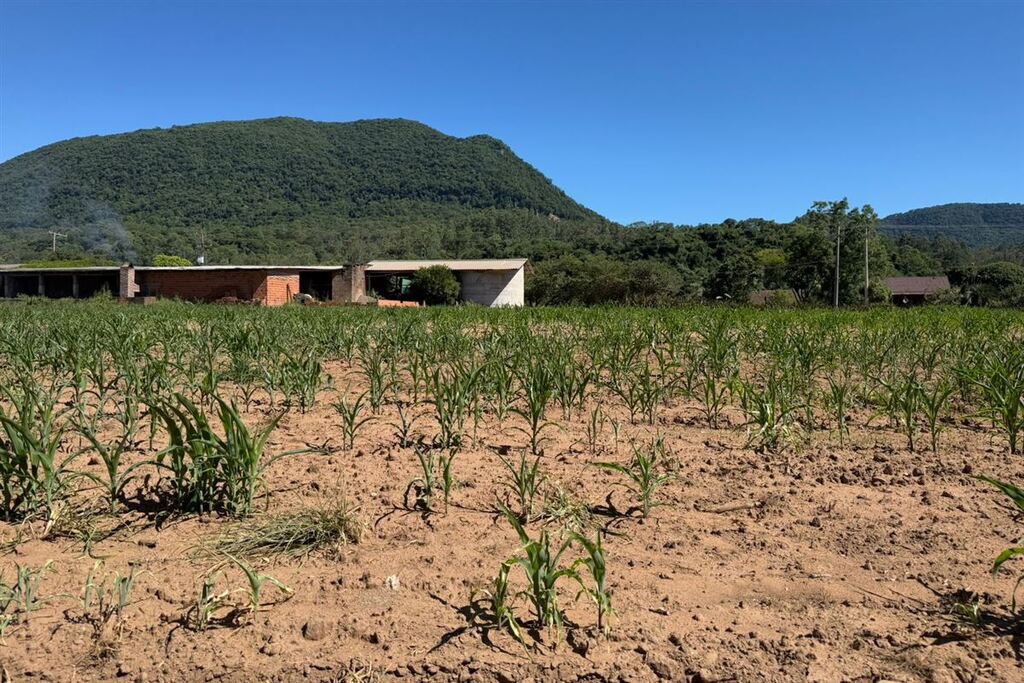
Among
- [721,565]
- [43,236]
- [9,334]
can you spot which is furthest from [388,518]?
[43,236]

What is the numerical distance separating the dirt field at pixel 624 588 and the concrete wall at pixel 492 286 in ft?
125

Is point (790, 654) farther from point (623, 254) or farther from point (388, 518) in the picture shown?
point (623, 254)

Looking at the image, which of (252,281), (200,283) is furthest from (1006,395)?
(200,283)

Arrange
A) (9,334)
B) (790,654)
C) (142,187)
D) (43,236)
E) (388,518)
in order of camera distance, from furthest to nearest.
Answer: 1. (142,187)
2. (43,236)
3. (9,334)
4. (388,518)
5. (790,654)

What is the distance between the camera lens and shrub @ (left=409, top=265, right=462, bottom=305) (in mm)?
38594

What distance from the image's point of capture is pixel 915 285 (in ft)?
184

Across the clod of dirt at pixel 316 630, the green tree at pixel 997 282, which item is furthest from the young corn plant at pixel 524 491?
the green tree at pixel 997 282

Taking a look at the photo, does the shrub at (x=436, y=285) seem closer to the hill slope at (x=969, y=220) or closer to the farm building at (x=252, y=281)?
the farm building at (x=252, y=281)

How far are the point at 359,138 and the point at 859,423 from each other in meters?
164

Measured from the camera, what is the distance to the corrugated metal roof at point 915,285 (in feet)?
176

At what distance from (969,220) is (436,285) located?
92077 mm

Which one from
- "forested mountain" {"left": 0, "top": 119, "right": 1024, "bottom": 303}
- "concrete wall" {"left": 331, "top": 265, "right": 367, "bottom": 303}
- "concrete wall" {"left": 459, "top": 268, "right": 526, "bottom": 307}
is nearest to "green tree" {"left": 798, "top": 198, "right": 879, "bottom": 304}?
"forested mountain" {"left": 0, "top": 119, "right": 1024, "bottom": 303}

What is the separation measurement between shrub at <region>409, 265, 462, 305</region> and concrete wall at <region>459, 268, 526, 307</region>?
7.35 feet

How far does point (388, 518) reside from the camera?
2.51 meters
